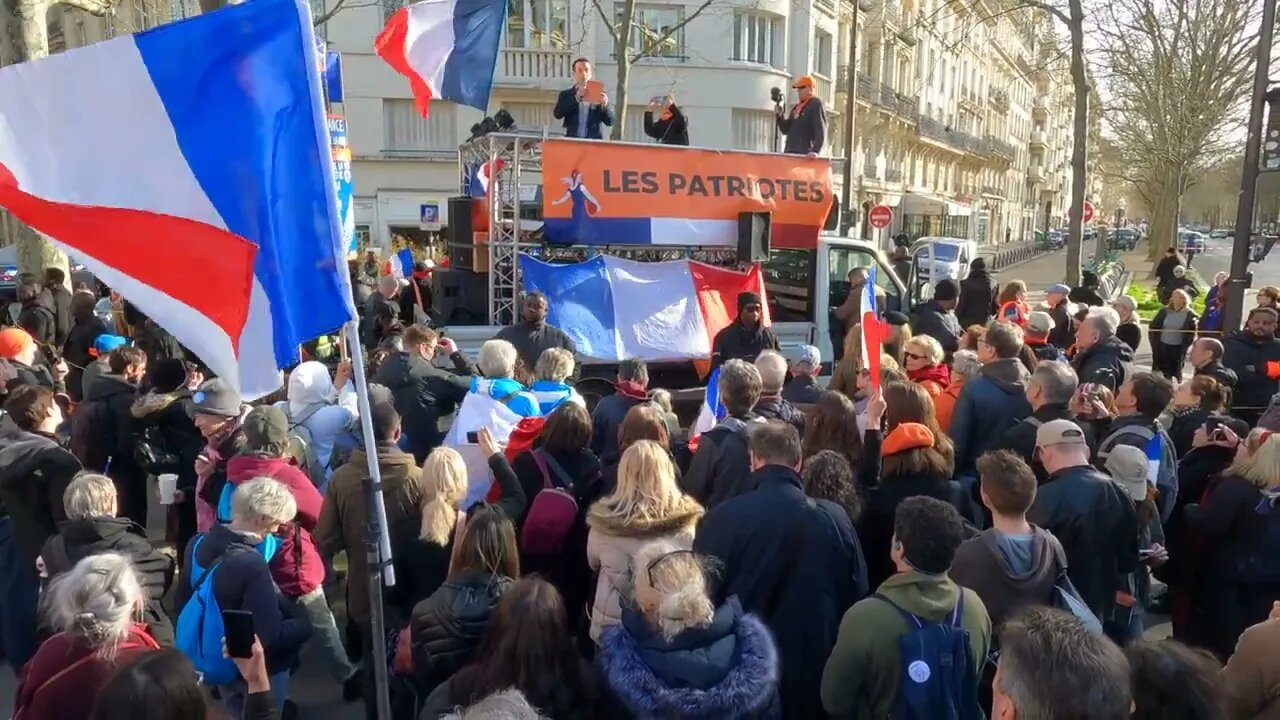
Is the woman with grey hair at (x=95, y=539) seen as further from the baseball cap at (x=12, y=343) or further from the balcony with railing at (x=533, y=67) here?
the balcony with railing at (x=533, y=67)

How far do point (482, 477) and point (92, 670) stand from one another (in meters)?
2.09

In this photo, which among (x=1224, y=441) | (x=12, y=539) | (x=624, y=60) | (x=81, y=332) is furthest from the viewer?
(x=624, y=60)

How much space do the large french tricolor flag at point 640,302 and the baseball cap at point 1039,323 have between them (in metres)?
2.18

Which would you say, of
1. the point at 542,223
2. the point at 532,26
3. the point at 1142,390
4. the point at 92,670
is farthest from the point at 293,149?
the point at 532,26

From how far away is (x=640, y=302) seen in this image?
26.7 ft

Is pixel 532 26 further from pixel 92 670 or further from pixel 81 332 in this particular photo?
pixel 92 670

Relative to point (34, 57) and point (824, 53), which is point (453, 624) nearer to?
point (34, 57)

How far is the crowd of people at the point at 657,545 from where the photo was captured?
2469 mm

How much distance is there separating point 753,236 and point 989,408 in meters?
3.73

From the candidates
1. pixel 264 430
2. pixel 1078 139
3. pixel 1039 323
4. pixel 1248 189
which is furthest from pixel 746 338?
pixel 1078 139

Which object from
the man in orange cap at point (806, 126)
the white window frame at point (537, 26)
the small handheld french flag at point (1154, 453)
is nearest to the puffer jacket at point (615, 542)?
the small handheld french flag at point (1154, 453)

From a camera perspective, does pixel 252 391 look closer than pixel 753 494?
Yes

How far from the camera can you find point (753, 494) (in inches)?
128

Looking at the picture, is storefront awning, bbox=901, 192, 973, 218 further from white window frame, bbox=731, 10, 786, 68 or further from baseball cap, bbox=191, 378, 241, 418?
baseball cap, bbox=191, 378, 241, 418
